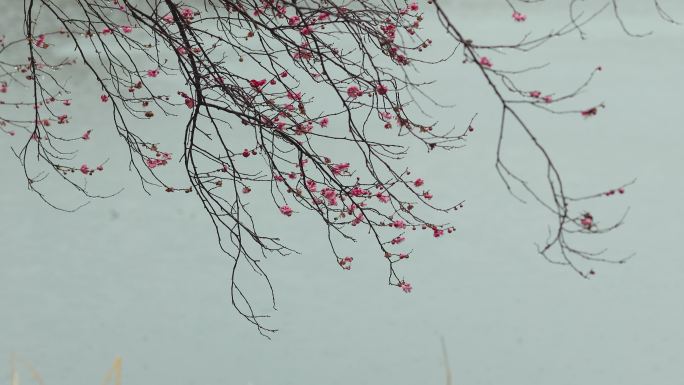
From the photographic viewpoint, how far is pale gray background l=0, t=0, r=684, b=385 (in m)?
4.99

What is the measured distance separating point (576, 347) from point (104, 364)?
2555mm

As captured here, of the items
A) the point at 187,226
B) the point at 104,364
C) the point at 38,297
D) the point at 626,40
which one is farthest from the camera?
the point at 626,40

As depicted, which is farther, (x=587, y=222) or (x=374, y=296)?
(x=374, y=296)

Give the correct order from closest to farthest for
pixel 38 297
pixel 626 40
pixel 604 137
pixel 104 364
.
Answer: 1. pixel 104 364
2. pixel 38 297
3. pixel 604 137
4. pixel 626 40

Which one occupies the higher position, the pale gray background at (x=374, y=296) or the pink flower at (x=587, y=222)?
the pale gray background at (x=374, y=296)

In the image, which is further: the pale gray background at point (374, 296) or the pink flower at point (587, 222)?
the pale gray background at point (374, 296)

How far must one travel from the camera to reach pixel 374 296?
554 centimetres

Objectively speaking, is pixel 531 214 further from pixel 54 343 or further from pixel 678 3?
pixel 678 3

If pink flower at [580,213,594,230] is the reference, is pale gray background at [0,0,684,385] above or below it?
above

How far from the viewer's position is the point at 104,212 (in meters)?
6.69

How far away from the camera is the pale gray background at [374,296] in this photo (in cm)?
499

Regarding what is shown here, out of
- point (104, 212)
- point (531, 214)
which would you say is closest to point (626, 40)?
point (531, 214)

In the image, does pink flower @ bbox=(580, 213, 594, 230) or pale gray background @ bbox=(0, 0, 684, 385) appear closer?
pink flower @ bbox=(580, 213, 594, 230)

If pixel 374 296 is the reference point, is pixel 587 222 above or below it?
below
